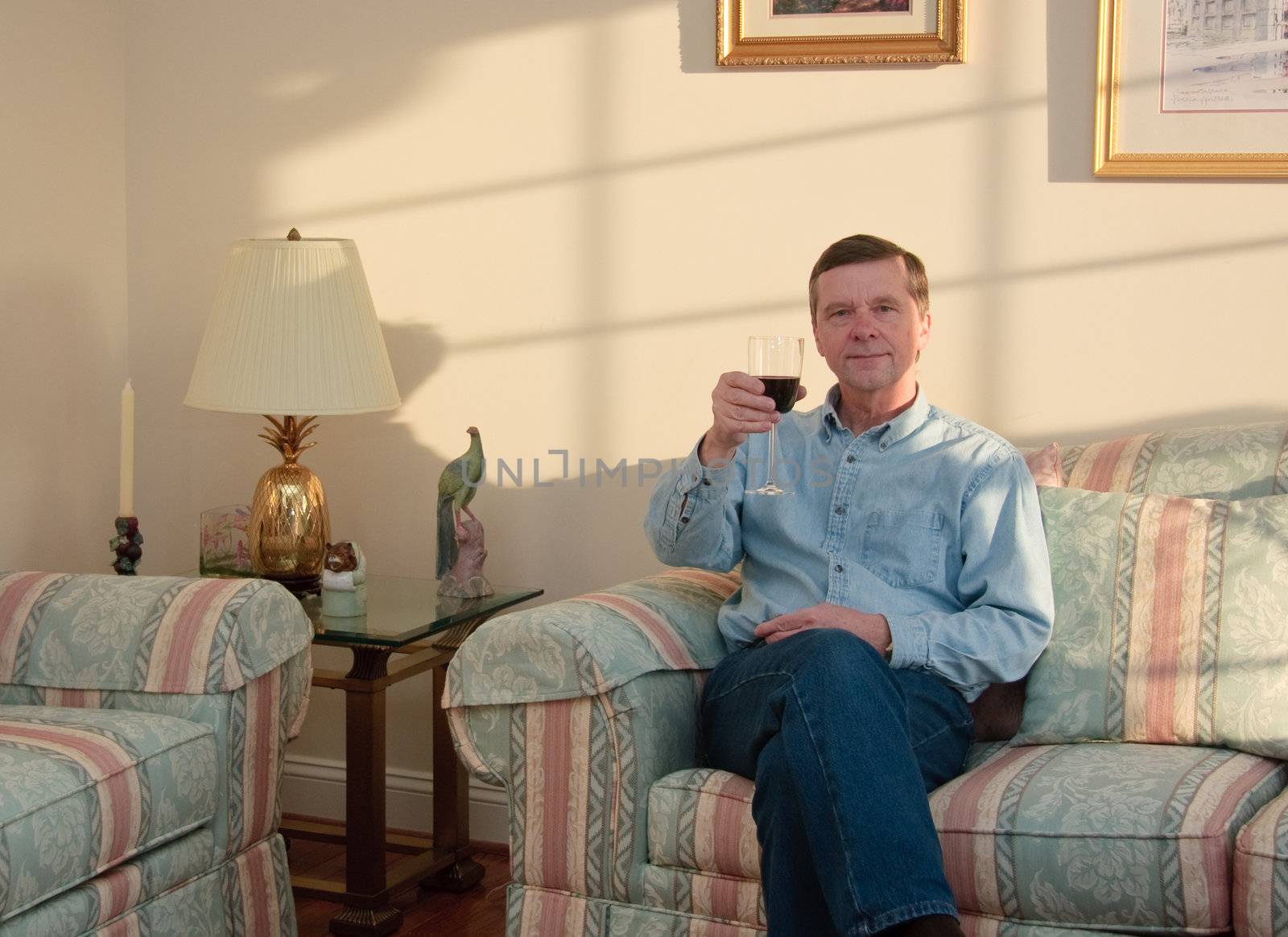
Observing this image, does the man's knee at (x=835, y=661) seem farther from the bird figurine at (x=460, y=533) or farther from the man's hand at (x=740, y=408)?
the bird figurine at (x=460, y=533)

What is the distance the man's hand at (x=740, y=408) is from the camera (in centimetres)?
198

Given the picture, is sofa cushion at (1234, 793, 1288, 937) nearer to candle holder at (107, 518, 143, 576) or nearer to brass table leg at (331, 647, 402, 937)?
brass table leg at (331, 647, 402, 937)

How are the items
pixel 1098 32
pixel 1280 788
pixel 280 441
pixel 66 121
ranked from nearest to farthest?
pixel 1280 788 → pixel 1098 32 → pixel 280 441 → pixel 66 121

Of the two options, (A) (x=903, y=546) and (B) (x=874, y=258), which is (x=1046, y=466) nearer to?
(A) (x=903, y=546)

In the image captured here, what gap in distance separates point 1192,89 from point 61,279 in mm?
2273

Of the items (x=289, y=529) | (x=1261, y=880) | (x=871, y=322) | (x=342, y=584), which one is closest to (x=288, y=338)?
(x=289, y=529)

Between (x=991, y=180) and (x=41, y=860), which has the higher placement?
(x=991, y=180)

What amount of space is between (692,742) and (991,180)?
122 cm

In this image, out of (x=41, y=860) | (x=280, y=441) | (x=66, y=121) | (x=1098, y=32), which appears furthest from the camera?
(x=66, y=121)

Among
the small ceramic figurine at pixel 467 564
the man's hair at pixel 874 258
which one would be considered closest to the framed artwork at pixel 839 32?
the man's hair at pixel 874 258

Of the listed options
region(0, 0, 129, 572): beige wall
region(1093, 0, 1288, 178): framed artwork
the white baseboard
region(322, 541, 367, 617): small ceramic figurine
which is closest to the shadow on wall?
region(0, 0, 129, 572): beige wall

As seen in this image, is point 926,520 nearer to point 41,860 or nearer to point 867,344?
point 867,344

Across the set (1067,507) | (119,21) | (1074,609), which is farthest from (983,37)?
(119,21)

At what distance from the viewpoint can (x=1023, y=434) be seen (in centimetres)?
267
